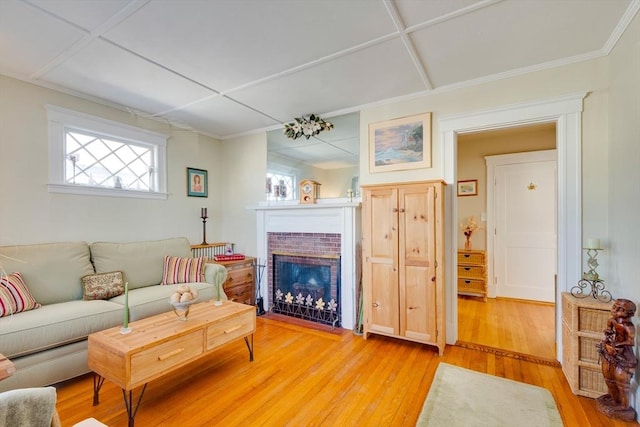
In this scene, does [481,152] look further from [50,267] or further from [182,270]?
[50,267]

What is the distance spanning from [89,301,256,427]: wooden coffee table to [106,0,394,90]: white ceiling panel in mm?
2038

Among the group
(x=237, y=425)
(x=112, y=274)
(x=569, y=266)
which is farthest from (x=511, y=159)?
(x=112, y=274)

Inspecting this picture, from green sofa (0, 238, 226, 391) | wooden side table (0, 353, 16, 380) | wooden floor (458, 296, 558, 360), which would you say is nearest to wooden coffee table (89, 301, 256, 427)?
green sofa (0, 238, 226, 391)

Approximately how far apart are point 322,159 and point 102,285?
263cm

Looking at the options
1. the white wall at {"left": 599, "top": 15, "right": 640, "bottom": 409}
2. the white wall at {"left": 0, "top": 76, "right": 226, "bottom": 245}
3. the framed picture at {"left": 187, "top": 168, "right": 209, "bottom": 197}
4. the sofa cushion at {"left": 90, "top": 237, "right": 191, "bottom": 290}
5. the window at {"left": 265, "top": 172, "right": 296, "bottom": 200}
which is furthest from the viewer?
the framed picture at {"left": 187, "top": 168, "right": 209, "bottom": 197}

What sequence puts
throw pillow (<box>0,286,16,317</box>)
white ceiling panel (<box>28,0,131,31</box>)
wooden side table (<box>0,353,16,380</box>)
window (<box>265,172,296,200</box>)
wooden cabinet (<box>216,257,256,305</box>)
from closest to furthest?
wooden side table (<box>0,353,16,380</box>), white ceiling panel (<box>28,0,131,31</box>), throw pillow (<box>0,286,16,317</box>), wooden cabinet (<box>216,257,256,305</box>), window (<box>265,172,296,200</box>)

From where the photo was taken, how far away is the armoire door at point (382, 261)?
2844 millimetres

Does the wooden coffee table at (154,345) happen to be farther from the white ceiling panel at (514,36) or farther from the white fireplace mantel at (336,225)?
the white ceiling panel at (514,36)

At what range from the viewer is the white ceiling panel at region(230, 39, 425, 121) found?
93.0 inches

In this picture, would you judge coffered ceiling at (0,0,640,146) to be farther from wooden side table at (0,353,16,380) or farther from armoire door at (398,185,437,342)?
wooden side table at (0,353,16,380)

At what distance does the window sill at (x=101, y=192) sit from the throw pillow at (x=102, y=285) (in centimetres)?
89

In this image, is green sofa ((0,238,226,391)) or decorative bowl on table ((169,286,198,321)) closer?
green sofa ((0,238,226,391))

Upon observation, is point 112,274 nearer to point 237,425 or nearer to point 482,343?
point 237,425

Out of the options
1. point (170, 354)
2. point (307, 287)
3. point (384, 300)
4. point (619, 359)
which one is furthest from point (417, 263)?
point (170, 354)
